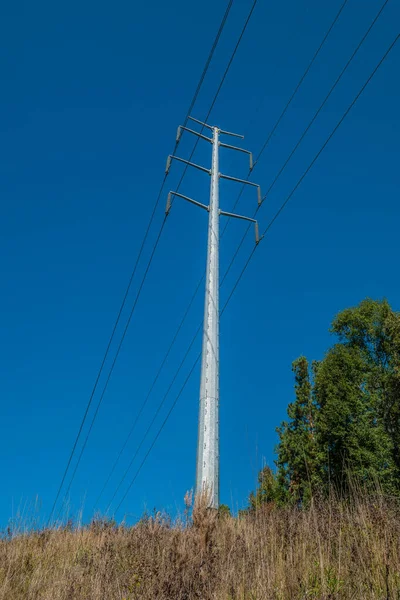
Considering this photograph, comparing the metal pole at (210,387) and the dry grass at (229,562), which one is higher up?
the metal pole at (210,387)

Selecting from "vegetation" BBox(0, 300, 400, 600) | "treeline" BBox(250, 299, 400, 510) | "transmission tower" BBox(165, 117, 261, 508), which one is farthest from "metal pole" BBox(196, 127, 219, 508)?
"treeline" BBox(250, 299, 400, 510)

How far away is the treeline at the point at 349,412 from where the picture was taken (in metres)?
18.1

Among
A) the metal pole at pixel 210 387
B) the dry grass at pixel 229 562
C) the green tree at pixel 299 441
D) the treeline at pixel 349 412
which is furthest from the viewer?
the green tree at pixel 299 441

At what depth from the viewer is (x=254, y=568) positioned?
364cm

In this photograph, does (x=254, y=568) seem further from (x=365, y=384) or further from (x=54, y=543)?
(x=365, y=384)

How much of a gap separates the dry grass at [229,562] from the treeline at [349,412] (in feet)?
39.6

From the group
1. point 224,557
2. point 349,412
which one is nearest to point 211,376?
point 224,557

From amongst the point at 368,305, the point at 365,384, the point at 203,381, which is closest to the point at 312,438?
the point at 365,384

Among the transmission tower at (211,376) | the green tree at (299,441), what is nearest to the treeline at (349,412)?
the green tree at (299,441)

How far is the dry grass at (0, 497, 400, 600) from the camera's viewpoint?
3.17 m

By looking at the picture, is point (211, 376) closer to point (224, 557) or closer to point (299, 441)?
point (224, 557)

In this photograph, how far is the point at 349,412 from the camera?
2058 centimetres

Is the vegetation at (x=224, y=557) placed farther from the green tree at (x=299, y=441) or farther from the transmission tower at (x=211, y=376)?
the green tree at (x=299, y=441)

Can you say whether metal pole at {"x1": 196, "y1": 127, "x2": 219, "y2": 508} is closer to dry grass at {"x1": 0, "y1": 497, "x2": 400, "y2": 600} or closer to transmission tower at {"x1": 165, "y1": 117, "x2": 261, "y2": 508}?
transmission tower at {"x1": 165, "y1": 117, "x2": 261, "y2": 508}
